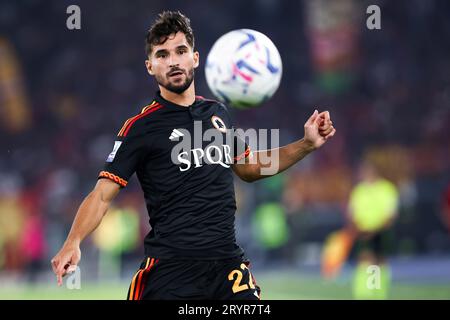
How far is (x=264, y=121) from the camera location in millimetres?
19500

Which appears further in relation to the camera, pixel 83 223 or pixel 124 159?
pixel 124 159

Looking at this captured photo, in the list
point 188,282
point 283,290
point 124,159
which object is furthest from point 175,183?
point 283,290

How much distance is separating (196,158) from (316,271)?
1137cm

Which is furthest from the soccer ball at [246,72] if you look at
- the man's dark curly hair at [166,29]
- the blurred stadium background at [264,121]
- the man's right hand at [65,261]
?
the blurred stadium background at [264,121]

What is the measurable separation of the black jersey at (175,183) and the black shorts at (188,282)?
5 cm

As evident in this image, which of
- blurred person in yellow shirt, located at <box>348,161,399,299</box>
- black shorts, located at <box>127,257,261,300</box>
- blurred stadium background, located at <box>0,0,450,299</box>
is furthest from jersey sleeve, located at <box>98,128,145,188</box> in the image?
blurred stadium background, located at <box>0,0,450,299</box>

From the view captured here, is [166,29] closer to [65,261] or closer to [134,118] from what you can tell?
[134,118]

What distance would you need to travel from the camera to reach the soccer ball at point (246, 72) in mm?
5449

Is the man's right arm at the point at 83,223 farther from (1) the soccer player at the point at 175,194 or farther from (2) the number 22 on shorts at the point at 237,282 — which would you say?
(2) the number 22 on shorts at the point at 237,282

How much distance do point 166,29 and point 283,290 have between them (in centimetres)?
834

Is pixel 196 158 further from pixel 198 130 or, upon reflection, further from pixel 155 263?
pixel 155 263

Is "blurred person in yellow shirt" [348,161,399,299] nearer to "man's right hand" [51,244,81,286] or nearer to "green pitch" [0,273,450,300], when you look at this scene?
"green pitch" [0,273,450,300]

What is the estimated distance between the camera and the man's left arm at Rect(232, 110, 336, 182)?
4.79 m
